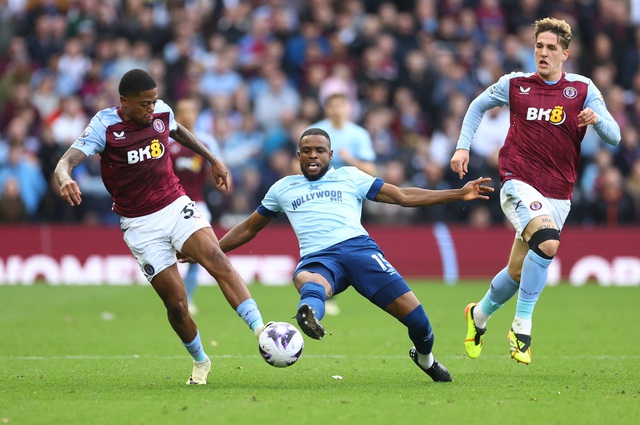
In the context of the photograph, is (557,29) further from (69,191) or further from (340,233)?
(69,191)

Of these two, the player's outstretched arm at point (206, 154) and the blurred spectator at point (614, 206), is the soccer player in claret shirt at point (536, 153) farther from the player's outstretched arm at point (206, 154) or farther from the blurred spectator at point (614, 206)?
the blurred spectator at point (614, 206)

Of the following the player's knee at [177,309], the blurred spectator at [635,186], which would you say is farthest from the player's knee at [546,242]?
the blurred spectator at [635,186]

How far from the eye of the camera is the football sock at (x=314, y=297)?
315 inches

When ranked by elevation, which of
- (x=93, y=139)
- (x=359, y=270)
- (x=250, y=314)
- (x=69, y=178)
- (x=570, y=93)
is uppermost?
(x=570, y=93)

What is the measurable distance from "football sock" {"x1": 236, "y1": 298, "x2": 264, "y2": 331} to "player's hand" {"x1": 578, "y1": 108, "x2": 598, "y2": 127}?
3.15m

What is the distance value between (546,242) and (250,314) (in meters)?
2.64

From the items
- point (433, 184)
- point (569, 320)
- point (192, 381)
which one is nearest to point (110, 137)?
point (192, 381)

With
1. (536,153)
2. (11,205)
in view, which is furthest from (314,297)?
(11,205)

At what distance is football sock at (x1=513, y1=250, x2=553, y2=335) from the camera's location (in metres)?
9.09

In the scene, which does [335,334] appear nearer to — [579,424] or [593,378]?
[593,378]

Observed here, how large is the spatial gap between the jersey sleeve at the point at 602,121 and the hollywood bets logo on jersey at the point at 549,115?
0.79 ft

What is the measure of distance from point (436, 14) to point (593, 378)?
14.9 metres

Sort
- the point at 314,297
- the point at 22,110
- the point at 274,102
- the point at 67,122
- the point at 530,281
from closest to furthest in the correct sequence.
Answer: the point at 314,297 → the point at 530,281 → the point at 67,122 → the point at 274,102 → the point at 22,110

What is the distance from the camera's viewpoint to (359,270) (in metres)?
8.58
